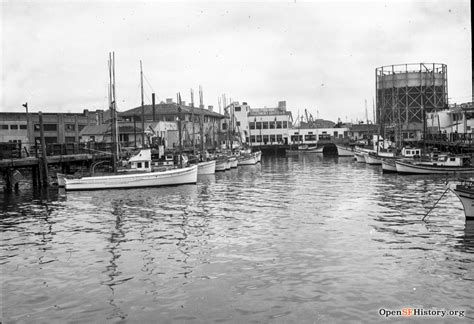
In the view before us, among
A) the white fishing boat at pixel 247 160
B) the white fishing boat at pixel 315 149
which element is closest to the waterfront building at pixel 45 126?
the white fishing boat at pixel 247 160

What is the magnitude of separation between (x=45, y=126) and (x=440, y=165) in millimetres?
76540

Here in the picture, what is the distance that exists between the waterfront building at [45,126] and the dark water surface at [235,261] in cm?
6445

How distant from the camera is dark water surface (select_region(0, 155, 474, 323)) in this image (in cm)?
1405

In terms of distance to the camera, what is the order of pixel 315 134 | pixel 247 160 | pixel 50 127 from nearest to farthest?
pixel 247 160, pixel 50 127, pixel 315 134

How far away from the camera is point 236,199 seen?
124 feet

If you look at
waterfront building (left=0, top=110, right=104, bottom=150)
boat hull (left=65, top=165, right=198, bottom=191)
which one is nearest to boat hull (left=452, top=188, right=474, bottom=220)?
boat hull (left=65, top=165, right=198, bottom=191)

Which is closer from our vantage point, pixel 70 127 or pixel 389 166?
pixel 389 166

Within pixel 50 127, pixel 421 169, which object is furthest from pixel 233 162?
pixel 50 127

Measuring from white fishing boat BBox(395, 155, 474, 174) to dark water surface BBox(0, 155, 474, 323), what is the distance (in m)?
21.7

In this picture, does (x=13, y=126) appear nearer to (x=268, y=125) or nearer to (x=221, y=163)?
(x=221, y=163)

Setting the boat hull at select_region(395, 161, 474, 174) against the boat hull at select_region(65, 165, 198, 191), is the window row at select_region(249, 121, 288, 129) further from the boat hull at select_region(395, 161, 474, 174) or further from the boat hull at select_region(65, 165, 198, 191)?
the boat hull at select_region(65, 165, 198, 191)

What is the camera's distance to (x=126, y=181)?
45594 millimetres

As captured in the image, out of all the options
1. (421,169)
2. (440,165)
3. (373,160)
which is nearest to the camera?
(440,165)

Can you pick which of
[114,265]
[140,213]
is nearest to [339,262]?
[114,265]
